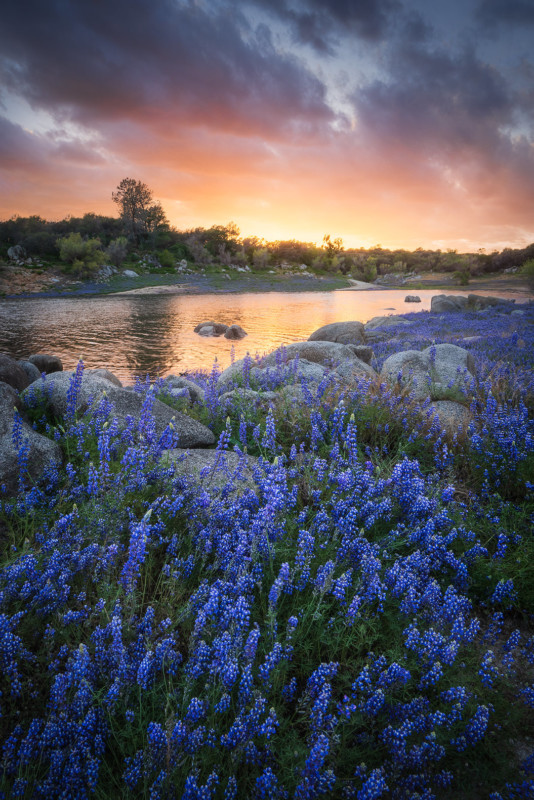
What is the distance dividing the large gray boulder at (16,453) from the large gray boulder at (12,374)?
2096mm

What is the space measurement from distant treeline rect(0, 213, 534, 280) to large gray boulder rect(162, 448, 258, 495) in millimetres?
55899

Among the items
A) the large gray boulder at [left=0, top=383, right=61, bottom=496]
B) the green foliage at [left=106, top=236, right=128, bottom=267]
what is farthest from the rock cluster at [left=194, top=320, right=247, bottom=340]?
the green foliage at [left=106, top=236, right=128, bottom=267]

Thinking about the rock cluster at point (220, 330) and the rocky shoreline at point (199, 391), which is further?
the rock cluster at point (220, 330)

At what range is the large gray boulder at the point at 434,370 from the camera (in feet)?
24.5

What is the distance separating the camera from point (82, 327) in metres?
22.9

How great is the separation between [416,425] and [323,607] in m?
3.54

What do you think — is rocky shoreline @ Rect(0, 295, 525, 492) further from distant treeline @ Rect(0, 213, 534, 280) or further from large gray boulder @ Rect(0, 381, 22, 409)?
distant treeline @ Rect(0, 213, 534, 280)

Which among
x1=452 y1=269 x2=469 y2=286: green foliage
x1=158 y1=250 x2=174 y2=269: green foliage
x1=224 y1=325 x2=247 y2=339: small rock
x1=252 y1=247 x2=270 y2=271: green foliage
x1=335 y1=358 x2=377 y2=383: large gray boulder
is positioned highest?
x1=252 y1=247 x2=270 y2=271: green foliage

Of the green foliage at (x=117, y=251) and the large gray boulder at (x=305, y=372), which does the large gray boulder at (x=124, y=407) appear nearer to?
the large gray boulder at (x=305, y=372)

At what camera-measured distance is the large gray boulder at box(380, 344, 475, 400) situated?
7.47m

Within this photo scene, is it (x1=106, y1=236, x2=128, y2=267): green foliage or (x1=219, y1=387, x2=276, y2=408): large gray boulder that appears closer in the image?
(x1=219, y1=387, x2=276, y2=408): large gray boulder

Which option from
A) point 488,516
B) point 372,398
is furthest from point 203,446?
point 488,516

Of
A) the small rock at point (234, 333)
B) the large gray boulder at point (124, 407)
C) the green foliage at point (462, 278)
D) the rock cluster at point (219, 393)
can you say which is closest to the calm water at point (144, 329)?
the small rock at point (234, 333)

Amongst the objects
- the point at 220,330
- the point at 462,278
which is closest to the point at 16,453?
the point at 220,330
